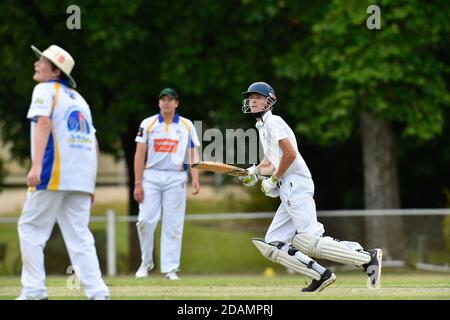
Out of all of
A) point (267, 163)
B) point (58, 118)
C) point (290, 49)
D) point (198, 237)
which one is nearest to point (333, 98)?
point (290, 49)

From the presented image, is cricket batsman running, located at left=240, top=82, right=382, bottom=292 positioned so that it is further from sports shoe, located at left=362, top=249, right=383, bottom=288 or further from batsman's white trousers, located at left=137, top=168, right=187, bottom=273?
batsman's white trousers, located at left=137, top=168, right=187, bottom=273

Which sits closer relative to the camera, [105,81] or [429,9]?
[429,9]

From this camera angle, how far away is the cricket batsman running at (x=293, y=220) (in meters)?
10.1

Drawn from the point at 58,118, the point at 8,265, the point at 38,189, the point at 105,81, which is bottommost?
the point at 8,265

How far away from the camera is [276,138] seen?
10078 millimetres

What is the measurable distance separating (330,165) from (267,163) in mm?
15175

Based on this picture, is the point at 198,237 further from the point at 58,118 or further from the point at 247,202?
the point at 58,118

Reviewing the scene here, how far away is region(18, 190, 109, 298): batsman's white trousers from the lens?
8602 mm

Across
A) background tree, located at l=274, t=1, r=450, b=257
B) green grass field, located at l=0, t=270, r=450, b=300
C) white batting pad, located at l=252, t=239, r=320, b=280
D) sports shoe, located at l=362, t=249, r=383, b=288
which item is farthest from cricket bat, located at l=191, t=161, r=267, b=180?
background tree, located at l=274, t=1, r=450, b=257

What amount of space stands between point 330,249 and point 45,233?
2.69 meters

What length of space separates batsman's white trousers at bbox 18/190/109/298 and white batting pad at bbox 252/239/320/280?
209 centimetres

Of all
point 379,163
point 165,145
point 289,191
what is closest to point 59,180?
point 289,191

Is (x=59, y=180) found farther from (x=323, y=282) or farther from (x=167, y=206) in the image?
(x=167, y=206)

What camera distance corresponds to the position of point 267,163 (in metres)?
10.6
